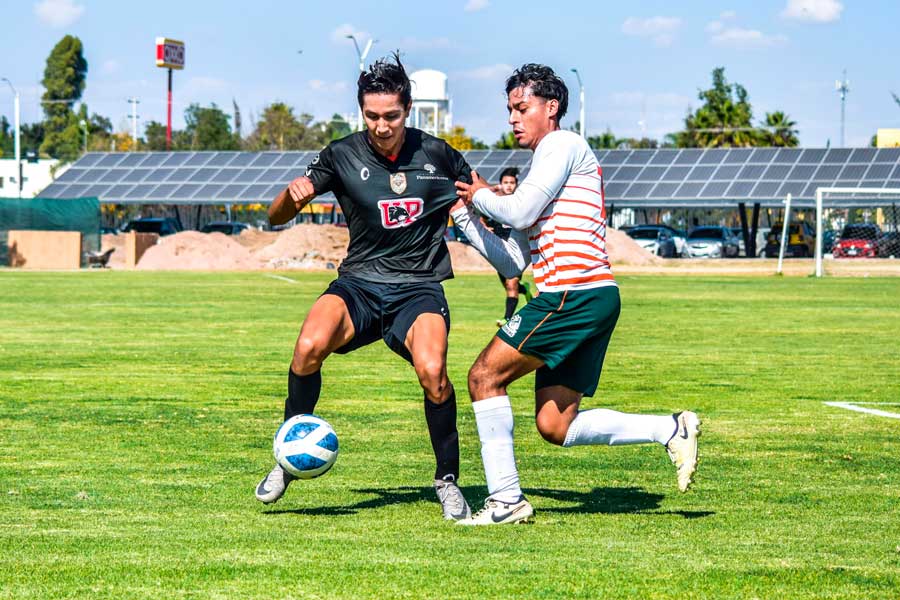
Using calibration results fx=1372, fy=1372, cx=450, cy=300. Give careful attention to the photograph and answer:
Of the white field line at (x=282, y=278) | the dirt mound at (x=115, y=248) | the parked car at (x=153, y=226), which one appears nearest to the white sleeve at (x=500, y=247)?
the white field line at (x=282, y=278)

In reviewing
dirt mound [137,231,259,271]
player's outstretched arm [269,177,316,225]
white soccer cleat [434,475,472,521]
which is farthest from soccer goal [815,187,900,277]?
white soccer cleat [434,475,472,521]

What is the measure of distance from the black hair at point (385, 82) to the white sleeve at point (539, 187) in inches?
34.5

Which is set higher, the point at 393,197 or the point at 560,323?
the point at 393,197

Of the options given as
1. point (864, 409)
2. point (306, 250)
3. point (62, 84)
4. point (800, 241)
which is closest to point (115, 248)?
point (306, 250)

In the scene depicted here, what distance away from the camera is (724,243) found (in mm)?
57906

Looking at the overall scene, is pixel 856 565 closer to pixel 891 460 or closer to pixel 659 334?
pixel 891 460

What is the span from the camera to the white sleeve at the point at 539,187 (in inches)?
235

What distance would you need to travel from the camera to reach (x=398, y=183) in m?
6.81

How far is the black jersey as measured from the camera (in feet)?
22.3

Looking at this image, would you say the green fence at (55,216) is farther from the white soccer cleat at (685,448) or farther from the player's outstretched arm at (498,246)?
the white soccer cleat at (685,448)

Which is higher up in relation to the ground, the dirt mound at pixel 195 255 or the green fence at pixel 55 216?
the green fence at pixel 55 216

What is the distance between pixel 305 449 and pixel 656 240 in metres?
51.6

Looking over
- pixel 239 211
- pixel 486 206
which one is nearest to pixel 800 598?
pixel 486 206

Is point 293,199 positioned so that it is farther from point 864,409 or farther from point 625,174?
point 625,174
